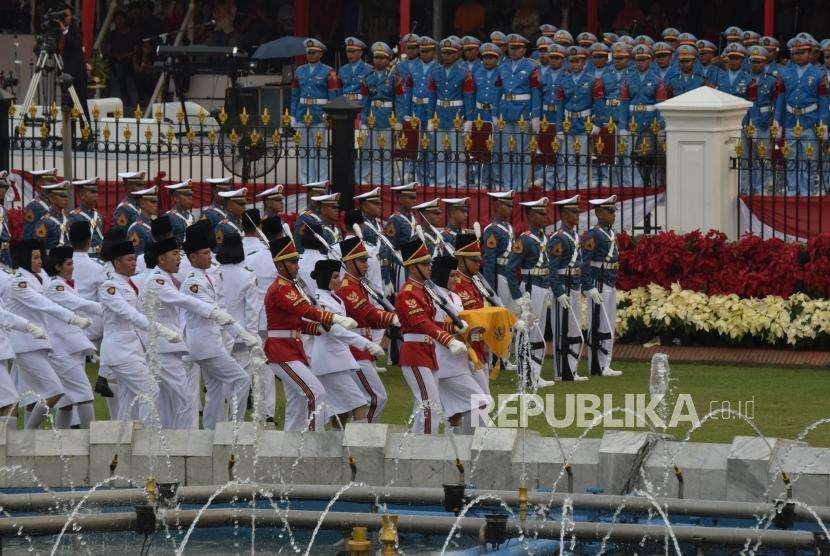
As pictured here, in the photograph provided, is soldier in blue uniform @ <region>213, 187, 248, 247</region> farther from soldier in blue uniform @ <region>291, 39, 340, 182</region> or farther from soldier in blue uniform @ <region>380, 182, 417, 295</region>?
soldier in blue uniform @ <region>291, 39, 340, 182</region>

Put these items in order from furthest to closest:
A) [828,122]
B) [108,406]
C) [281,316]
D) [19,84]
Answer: [19,84] < [828,122] < [108,406] < [281,316]

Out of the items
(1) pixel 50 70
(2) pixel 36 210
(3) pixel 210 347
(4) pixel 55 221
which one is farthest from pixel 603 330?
(1) pixel 50 70

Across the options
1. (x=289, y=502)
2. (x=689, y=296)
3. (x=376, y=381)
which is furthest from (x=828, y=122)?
(x=289, y=502)

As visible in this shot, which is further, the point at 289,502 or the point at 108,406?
the point at 108,406

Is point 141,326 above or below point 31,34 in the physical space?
below

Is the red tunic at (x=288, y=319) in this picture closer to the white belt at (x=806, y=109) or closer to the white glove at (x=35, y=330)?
the white glove at (x=35, y=330)

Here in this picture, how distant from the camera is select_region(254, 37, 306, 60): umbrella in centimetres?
2756

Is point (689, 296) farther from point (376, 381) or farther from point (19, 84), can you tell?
point (19, 84)

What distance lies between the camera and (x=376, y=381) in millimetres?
14914

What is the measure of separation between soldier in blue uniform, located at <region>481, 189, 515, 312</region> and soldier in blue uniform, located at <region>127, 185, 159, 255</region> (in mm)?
2797

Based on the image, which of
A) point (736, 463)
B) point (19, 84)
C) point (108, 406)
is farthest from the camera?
point (19, 84)

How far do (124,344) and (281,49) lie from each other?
43.9 feet

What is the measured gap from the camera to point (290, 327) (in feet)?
47.3

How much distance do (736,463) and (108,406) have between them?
5761 millimetres
